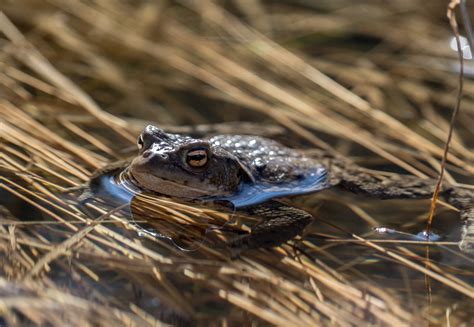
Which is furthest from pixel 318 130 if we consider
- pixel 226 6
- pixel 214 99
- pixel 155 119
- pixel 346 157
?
pixel 226 6

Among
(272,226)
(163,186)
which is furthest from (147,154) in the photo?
(272,226)

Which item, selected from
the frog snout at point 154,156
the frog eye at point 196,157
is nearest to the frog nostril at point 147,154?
the frog snout at point 154,156

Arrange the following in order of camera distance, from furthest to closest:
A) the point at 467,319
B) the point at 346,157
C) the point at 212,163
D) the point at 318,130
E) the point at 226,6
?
the point at 226,6 < the point at 318,130 < the point at 346,157 < the point at 212,163 < the point at 467,319

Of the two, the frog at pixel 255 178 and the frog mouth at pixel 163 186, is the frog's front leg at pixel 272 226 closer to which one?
the frog at pixel 255 178

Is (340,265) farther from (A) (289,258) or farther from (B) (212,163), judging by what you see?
→ (B) (212,163)

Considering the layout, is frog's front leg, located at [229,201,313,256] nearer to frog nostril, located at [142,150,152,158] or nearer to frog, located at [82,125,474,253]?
frog, located at [82,125,474,253]

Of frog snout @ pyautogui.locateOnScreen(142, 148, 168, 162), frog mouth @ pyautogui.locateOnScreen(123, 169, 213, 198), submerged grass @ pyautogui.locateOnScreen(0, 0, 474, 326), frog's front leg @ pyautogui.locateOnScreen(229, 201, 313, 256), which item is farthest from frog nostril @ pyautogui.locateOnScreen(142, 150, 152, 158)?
frog's front leg @ pyautogui.locateOnScreen(229, 201, 313, 256)

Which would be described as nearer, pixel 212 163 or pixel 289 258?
pixel 289 258

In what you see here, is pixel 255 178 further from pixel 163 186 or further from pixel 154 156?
pixel 154 156
